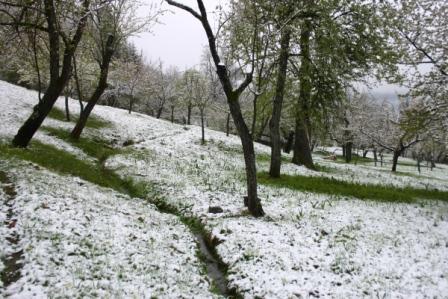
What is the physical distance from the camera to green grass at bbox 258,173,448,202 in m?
16.0

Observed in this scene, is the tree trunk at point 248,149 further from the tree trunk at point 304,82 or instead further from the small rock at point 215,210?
the tree trunk at point 304,82

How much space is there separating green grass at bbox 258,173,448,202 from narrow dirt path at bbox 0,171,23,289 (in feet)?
36.0

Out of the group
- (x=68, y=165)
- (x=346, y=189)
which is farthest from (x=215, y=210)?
(x=68, y=165)

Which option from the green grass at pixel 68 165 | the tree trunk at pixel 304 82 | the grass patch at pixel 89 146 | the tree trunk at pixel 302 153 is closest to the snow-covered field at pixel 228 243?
the green grass at pixel 68 165

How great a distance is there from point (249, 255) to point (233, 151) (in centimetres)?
2022

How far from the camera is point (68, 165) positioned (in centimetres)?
1614

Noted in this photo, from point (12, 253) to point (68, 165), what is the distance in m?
9.13

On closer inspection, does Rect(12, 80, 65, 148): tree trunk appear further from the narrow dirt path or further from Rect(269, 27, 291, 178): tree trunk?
Rect(269, 27, 291, 178): tree trunk

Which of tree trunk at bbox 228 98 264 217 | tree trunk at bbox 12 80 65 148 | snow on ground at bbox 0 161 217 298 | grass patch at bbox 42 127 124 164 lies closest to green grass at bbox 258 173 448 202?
tree trunk at bbox 228 98 264 217

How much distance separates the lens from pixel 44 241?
8195mm

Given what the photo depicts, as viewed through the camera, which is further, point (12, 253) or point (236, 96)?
point (236, 96)

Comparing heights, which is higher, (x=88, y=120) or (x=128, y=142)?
(x=88, y=120)

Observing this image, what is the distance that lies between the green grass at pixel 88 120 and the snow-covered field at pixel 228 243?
17.2m

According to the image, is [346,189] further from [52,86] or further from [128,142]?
[128,142]
